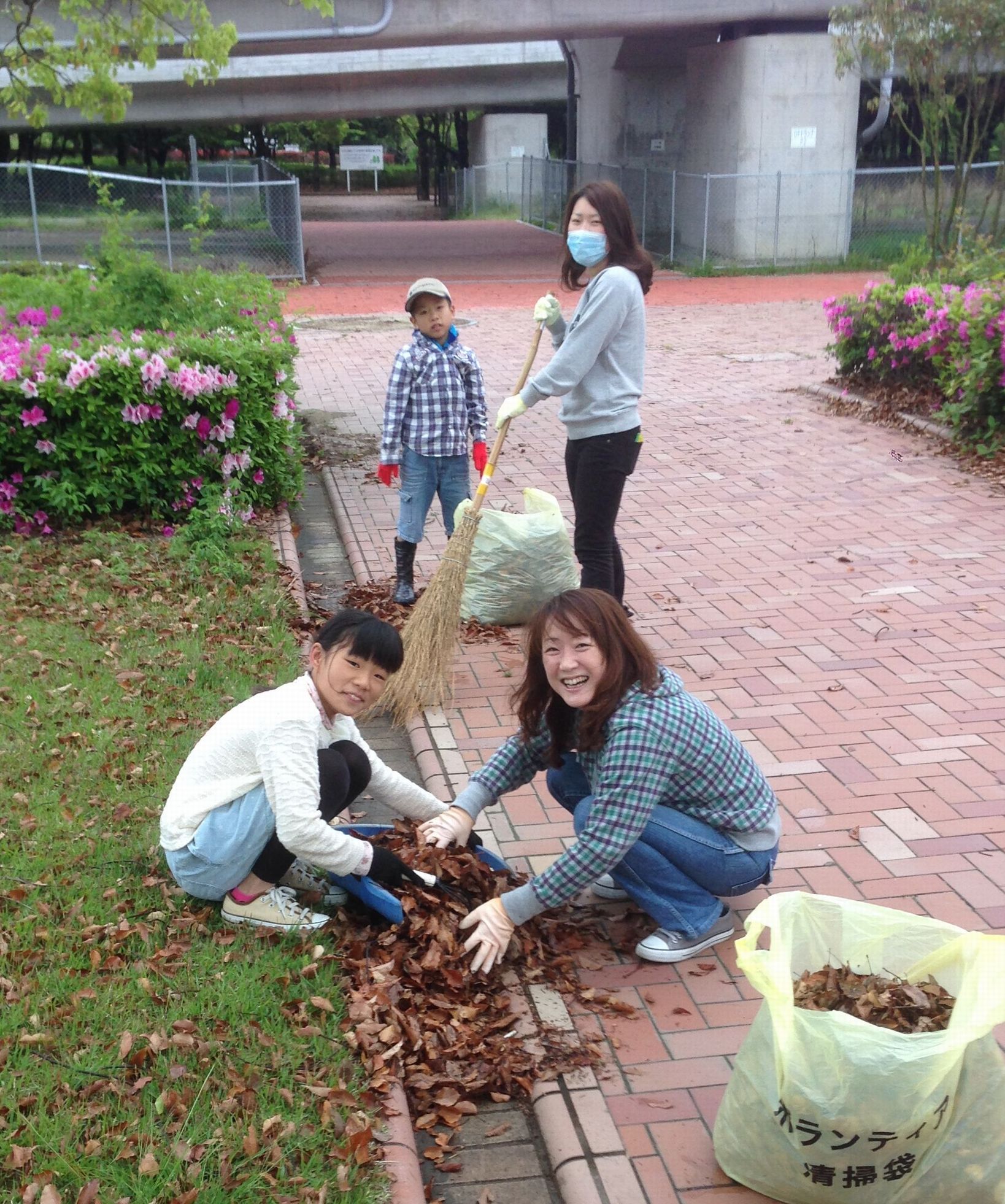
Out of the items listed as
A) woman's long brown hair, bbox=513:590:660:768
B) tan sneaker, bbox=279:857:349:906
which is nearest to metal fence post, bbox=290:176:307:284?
tan sneaker, bbox=279:857:349:906

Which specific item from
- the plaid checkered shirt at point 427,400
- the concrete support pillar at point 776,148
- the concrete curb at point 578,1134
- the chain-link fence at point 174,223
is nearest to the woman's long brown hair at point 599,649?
the concrete curb at point 578,1134

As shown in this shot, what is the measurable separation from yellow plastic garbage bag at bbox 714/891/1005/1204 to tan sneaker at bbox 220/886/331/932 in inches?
53.1

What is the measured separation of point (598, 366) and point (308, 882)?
Answer: 2593mm

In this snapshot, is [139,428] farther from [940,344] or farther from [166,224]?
[166,224]

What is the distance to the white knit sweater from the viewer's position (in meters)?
3.33

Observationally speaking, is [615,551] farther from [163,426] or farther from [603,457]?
[163,426]

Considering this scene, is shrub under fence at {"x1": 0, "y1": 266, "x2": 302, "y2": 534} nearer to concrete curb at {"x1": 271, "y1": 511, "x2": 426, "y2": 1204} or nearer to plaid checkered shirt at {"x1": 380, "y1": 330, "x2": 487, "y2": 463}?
plaid checkered shirt at {"x1": 380, "y1": 330, "x2": 487, "y2": 463}

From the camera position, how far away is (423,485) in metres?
6.43

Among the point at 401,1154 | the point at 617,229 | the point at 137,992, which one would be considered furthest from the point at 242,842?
the point at 617,229

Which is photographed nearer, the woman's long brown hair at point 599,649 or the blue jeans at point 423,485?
the woman's long brown hair at point 599,649

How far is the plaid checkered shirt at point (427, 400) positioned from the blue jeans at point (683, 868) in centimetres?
293

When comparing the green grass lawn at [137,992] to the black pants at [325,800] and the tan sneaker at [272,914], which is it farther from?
the black pants at [325,800]

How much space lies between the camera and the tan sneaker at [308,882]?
371 cm

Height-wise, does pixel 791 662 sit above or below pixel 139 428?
below
